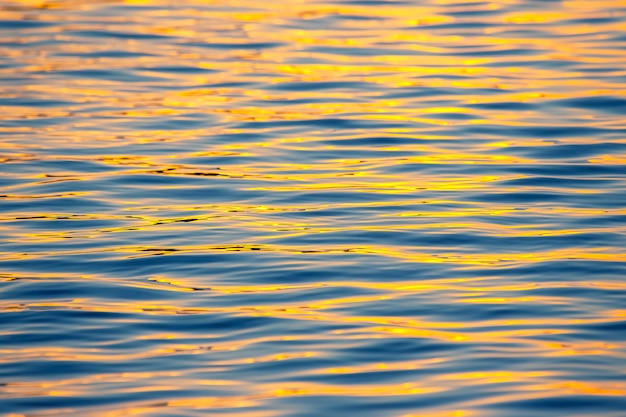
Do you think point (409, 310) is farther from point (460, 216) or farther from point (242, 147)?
point (242, 147)

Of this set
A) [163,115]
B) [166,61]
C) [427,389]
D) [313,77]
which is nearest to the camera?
[427,389]

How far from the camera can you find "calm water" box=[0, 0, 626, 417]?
5.09 meters

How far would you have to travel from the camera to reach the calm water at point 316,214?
5.09 meters

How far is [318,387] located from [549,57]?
7.07 meters

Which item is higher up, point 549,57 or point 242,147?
point 549,57

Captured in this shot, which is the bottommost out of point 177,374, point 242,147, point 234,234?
point 177,374

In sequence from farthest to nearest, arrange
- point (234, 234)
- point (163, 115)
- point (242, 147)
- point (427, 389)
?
point (163, 115), point (242, 147), point (234, 234), point (427, 389)

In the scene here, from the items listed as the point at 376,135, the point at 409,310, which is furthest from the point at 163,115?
the point at 409,310

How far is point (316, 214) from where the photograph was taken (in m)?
7.52

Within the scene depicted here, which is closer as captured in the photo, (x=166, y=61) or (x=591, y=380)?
(x=591, y=380)

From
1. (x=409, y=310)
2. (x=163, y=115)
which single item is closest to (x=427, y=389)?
(x=409, y=310)

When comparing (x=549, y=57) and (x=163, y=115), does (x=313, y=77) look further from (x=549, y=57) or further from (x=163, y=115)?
(x=549, y=57)

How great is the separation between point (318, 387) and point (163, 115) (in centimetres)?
536

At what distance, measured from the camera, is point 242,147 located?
9031 millimetres
